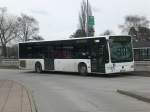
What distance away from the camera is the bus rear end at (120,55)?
2847 centimetres

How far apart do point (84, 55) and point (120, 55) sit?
2740mm

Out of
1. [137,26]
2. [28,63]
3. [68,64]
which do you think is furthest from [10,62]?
[137,26]

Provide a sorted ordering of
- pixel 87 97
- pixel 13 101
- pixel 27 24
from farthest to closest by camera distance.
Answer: pixel 27 24 < pixel 87 97 < pixel 13 101

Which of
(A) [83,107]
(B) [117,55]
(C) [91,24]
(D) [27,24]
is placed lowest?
(A) [83,107]

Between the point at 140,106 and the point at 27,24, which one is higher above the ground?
the point at 27,24

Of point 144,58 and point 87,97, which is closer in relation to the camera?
point 87,97

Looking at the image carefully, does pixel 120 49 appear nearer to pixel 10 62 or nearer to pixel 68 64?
pixel 68 64

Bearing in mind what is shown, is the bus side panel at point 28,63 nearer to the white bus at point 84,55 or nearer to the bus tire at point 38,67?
the white bus at point 84,55

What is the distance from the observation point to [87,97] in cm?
1694

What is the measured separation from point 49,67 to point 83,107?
20811 mm

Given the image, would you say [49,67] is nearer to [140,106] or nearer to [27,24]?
[140,106]

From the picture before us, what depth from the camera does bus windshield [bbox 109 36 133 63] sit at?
2866cm

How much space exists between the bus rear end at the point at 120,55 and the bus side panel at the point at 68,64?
210 cm

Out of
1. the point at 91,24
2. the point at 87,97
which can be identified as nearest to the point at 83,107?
the point at 87,97
